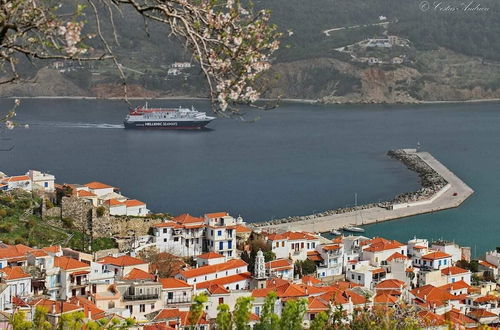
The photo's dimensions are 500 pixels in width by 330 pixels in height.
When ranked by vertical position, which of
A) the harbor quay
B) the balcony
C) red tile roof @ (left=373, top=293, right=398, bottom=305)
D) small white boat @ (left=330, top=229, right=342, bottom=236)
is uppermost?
the balcony

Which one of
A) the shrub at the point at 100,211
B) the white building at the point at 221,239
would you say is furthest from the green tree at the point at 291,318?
the shrub at the point at 100,211

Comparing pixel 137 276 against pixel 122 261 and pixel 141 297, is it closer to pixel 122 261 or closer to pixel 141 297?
pixel 122 261

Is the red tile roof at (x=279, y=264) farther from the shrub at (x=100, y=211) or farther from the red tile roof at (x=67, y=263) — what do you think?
the red tile roof at (x=67, y=263)

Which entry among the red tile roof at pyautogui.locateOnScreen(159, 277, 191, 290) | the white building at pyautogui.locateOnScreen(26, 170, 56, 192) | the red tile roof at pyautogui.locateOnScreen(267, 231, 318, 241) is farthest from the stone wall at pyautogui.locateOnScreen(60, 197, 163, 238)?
the red tile roof at pyautogui.locateOnScreen(159, 277, 191, 290)

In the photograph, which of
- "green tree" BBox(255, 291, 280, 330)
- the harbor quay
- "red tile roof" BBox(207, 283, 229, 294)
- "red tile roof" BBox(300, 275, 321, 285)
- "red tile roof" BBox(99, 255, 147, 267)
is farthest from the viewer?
the harbor quay

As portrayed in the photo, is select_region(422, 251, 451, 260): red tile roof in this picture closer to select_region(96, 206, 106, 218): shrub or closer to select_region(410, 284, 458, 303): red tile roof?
select_region(410, 284, 458, 303): red tile roof

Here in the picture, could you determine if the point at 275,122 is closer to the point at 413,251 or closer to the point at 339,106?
the point at 339,106

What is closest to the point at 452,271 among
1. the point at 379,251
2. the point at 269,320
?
the point at 379,251
